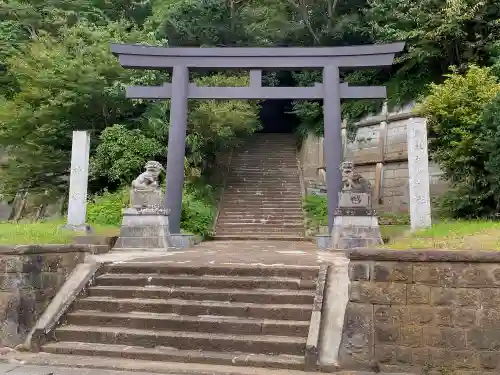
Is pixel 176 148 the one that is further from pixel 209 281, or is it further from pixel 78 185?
pixel 209 281

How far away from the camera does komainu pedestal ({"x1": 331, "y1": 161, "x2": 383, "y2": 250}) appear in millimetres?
9906

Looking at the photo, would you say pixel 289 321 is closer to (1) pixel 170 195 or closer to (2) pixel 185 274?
(2) pixel 185 274

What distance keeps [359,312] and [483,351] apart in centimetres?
129

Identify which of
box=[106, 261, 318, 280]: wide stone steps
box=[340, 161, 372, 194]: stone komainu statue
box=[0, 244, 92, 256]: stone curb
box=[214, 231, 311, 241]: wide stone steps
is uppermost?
box=[340, 161, 372, 194]: stone komainu statue

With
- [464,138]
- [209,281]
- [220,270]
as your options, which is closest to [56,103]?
[220,270]

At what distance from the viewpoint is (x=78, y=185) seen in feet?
35.0

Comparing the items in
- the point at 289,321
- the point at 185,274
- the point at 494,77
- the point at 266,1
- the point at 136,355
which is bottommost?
the point at 136,355

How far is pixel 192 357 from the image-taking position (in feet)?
16.7

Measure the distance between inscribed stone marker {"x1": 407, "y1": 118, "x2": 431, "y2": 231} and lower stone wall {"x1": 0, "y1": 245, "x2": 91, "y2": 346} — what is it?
7.66 m

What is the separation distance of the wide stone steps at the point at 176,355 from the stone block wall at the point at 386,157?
1246 cm

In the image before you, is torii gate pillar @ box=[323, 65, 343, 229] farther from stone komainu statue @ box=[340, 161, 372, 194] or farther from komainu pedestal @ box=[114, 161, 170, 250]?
komainu pedestal @ box=[114, 161, 170, 250]

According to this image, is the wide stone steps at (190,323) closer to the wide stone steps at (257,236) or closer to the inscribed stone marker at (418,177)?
the inscribed stone marker at (418,177)

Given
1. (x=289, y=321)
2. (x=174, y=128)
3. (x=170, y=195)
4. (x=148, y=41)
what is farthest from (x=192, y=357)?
(x=148, y=41)

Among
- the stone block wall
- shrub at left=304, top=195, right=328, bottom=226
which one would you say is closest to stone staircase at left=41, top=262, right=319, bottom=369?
shrub at left=304, top=195, right=328, bottom=226
